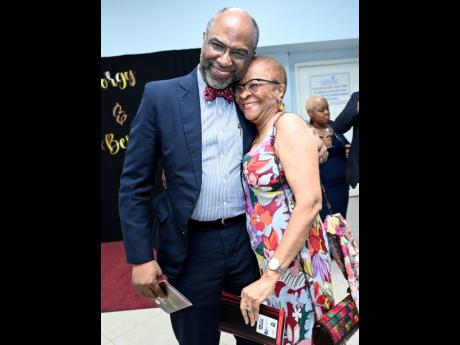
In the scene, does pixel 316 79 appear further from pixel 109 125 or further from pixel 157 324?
pixel 157 324

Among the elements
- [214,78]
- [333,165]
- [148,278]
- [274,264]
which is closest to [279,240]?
[274,264]

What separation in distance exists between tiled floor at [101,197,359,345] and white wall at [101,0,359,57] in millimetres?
3277

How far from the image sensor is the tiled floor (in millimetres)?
2225

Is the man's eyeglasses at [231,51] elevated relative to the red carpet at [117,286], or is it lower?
elevated

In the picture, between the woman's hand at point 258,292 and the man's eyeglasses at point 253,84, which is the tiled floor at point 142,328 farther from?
the man's eyeglasses at point 253,84

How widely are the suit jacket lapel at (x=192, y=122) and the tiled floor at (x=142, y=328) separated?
142cm

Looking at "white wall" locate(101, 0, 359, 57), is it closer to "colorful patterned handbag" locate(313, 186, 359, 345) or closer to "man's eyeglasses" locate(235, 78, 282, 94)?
"man's eyeglasses" locate(235, 78, 282, 94)

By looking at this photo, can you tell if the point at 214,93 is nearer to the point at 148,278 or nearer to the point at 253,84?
the point at 253,84

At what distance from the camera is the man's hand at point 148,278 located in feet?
4.06

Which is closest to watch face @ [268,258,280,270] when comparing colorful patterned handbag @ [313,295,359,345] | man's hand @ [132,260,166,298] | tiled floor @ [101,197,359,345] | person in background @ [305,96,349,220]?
colorful patterned handbag @ [313,295,359,345]

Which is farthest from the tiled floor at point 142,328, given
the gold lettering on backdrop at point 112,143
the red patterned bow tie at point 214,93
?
the gold lettering on backdrop at point 112,143

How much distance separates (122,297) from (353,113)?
8.11 ft
